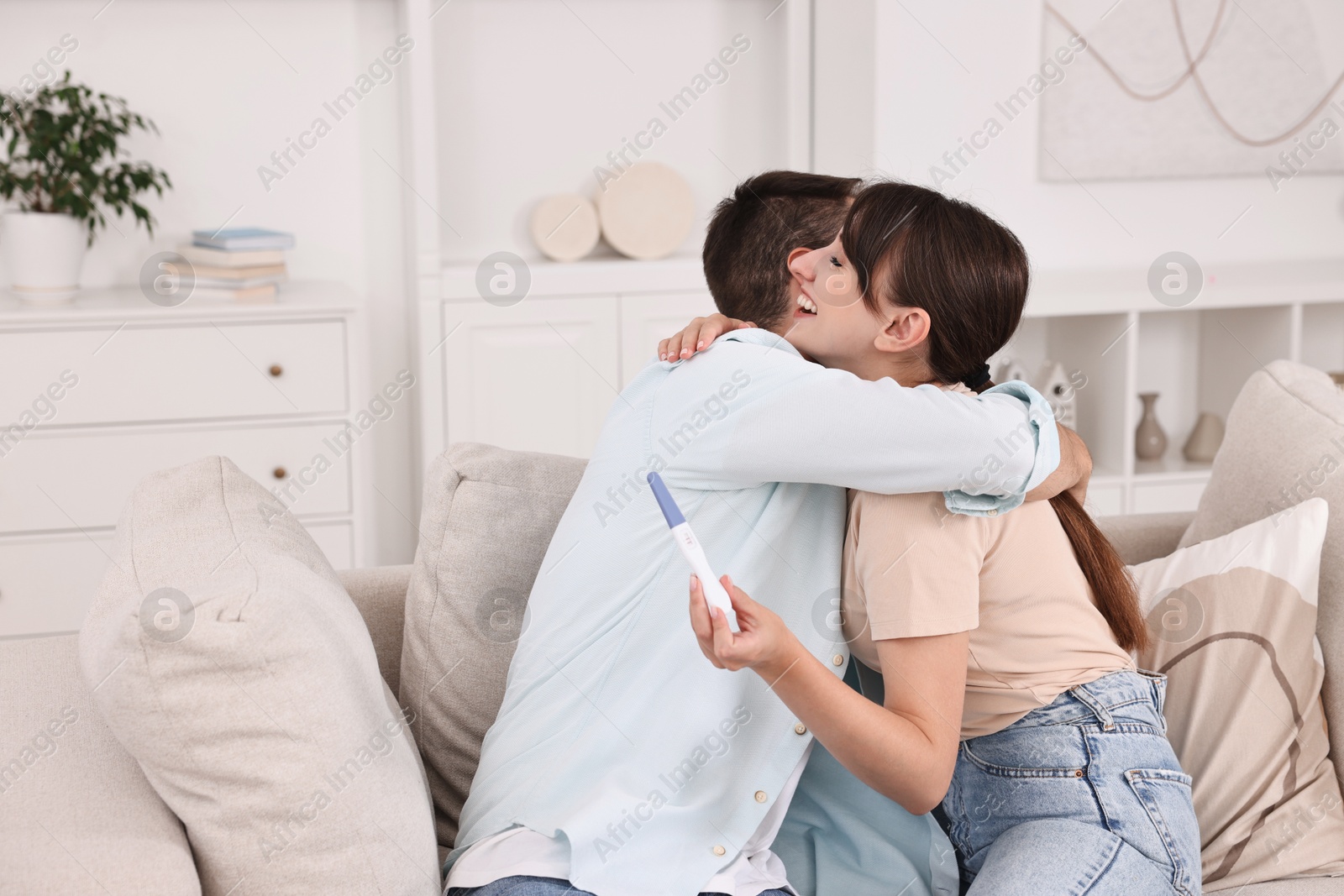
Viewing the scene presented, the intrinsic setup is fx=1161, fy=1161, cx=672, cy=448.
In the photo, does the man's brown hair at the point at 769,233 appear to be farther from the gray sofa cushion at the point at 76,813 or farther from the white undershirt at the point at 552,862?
the gray sofa cushion at the point at 76,813

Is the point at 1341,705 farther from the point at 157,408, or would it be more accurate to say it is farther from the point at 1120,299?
the point at 157,408

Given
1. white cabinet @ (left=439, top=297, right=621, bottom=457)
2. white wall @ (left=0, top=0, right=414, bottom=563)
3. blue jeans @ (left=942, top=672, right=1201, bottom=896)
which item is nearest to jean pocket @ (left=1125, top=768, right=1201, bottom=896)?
blue jeans @ (left=942, top=672, right=1201, bottom=896)

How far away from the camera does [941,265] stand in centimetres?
115

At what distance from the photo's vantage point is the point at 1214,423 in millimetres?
3352

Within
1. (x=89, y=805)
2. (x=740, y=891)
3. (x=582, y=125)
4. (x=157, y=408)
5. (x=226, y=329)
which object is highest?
(x=582, y=125)

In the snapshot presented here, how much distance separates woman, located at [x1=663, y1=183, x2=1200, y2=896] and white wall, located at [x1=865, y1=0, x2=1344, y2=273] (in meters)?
1.90

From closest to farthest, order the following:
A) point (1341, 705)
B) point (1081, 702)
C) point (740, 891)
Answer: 1. point (740, 891)
2. point (1081, 702)
3. point (1341, 705)

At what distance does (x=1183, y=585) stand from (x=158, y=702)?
3.89 feet

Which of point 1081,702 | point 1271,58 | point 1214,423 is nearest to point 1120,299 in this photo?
point 1214,423

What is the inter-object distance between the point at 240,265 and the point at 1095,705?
2.35 meters

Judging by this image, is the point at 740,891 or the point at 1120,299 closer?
the point at 740,891

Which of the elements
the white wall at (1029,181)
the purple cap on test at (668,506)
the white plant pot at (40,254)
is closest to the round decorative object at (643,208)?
the white wall at (1029,181)

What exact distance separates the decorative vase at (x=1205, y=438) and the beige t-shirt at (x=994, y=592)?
235cm

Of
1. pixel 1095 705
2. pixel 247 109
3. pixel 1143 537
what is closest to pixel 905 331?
pixel 1095 705
